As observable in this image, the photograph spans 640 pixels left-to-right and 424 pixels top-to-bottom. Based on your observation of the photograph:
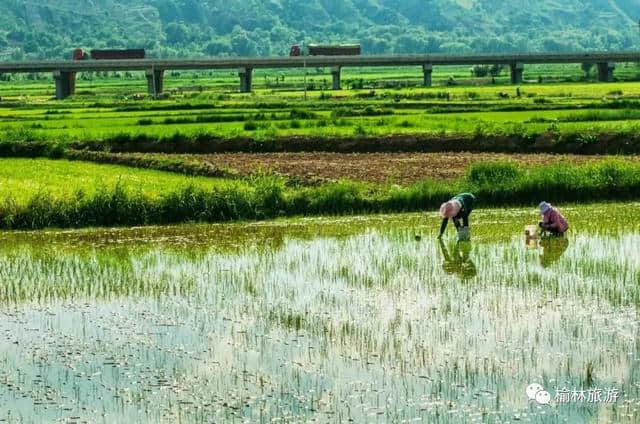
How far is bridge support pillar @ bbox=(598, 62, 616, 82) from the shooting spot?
80.9 metres

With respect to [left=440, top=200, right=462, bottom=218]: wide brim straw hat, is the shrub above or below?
below

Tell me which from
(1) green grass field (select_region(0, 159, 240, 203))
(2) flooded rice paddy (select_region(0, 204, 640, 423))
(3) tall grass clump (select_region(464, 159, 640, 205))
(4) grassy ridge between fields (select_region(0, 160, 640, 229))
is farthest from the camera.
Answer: (1) green grass field (select_region(0, 159, 240, 203))

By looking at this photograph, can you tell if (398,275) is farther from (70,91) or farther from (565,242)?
(70,91)

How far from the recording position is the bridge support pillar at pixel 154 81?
78037 millimetres

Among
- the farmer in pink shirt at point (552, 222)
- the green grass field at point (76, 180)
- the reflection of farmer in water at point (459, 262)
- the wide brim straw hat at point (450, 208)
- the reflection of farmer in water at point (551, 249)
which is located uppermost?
the wide brim straw hat at point (450, 208)

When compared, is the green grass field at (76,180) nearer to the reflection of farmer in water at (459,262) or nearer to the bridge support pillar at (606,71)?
the reflection of farmer in water at (459,262)

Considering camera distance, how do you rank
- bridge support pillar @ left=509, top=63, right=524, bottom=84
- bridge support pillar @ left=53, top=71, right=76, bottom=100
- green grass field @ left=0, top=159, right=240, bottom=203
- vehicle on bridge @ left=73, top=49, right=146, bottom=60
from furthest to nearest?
1. vehicle on bridge @ left=73, top=49, right=146, bottom=60
2. bridge support pillar @ left=509, top=63, right=524, bottom=84
3. bridge support pillar @ left=53, top=71, right=76, bottom=100
4. green grass field @ left=0, top=159, right=240, bottom=203

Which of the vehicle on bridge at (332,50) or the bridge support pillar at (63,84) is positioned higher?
the vehicle on bridge at (332,50)

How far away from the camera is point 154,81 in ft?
257

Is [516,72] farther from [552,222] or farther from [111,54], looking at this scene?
[552,222]

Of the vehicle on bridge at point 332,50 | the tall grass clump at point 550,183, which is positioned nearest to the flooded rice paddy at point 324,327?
the tall grass clump at point 550,183

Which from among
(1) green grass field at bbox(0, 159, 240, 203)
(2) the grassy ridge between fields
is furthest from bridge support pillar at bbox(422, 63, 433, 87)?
(2) the grassy ridge between fields

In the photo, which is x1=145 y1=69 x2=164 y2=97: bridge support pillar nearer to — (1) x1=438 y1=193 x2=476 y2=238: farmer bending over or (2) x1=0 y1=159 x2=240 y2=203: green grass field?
(2) x1=0 y1=159 x2=240 y2=203: green grass field

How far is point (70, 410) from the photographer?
8.48 m
